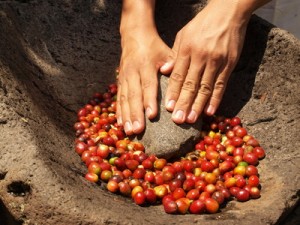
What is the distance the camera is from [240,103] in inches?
123

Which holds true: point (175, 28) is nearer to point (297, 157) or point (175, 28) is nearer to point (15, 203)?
point (297, 157)

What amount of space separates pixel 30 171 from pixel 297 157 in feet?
4.80

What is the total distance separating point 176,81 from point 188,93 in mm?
111

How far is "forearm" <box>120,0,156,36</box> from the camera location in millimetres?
3113

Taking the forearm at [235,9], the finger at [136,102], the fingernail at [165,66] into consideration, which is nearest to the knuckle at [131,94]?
the finger at [136,102]

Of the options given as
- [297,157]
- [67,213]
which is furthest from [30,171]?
[297,157]

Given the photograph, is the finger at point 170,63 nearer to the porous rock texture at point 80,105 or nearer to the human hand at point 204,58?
the human hand at point 204,58

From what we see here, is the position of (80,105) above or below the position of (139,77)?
below

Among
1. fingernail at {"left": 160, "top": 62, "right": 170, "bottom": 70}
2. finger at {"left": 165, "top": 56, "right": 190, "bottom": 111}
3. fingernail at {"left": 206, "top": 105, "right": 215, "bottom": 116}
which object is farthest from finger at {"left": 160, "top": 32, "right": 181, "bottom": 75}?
fingernail at {"left": 206, "top": 105, "right": 215, "bottom": 116}

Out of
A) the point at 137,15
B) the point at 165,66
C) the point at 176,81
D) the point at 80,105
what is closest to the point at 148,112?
the point at 176,81

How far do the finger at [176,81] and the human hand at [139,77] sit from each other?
9 centimetres

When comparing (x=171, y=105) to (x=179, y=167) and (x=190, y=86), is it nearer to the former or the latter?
(x=190, y=86)

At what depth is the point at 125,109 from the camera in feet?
9.27

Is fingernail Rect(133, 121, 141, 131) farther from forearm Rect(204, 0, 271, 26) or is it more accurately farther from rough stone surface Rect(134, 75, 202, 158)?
forearm Rect(204, 0, 271, 26)
